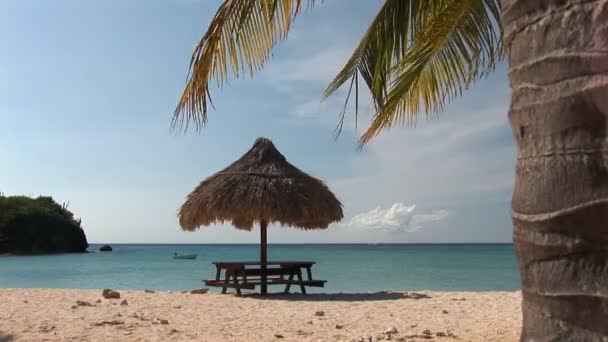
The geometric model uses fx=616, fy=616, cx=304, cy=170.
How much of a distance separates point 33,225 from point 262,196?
46006 mm

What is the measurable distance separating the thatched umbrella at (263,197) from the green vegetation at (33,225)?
42760mm

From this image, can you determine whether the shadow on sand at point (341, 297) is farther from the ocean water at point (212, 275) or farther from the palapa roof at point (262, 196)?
the ocean water at point (212, 275)

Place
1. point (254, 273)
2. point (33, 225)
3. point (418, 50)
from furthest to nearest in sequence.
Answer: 1. point (33, 225)
2. point (254, 273)
3. point (418, 50)

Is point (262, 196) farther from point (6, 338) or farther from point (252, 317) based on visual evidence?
point (6, 338)

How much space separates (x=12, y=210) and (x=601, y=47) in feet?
174

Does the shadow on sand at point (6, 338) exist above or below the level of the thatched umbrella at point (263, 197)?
below

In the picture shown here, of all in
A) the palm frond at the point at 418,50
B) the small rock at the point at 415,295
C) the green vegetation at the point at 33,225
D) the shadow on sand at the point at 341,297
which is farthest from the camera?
the green vegetation at the point at 33,225

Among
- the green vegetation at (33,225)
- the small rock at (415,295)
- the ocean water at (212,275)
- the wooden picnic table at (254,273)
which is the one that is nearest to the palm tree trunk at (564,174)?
the small rock at (415,295)

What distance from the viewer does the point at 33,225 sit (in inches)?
2016

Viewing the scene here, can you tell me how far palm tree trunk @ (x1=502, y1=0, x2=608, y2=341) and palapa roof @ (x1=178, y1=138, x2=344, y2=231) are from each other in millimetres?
9088

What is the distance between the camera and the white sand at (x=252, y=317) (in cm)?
632

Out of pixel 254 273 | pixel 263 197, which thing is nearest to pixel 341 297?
pixel 254 273

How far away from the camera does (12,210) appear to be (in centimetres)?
4875

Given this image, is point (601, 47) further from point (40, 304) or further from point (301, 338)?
point (40, 304)
